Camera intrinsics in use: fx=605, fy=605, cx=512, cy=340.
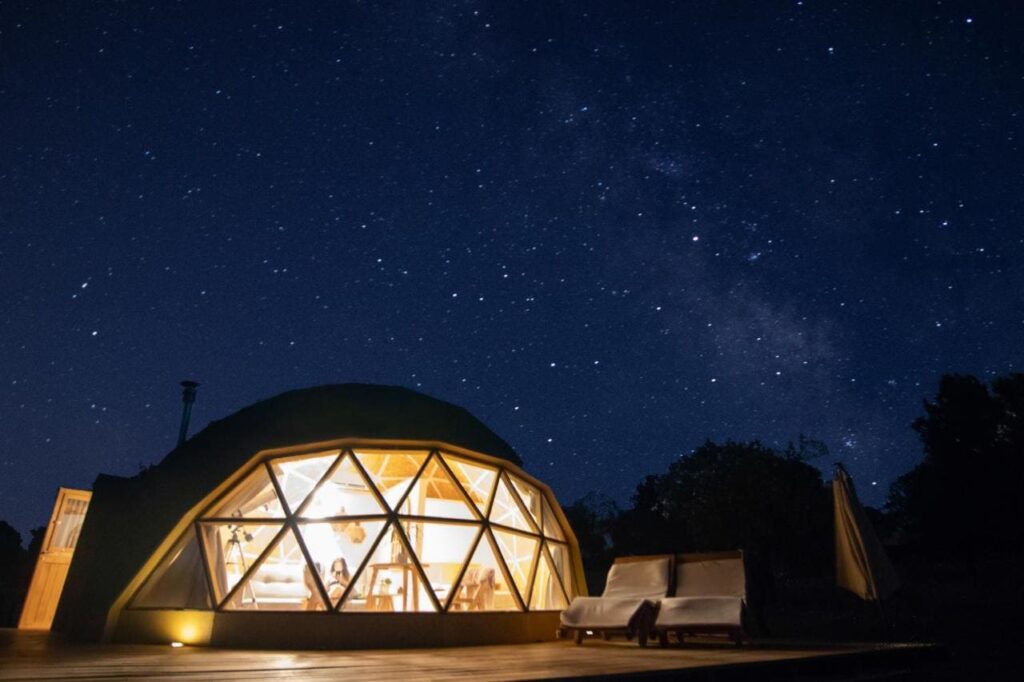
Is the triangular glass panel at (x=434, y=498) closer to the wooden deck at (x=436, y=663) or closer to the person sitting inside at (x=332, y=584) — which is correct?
the person sitting inside at (x=332, y=584)

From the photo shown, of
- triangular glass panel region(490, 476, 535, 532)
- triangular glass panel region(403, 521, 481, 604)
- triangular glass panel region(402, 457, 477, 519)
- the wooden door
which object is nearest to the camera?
triangular glass panel region(403, 521, 481, 604)

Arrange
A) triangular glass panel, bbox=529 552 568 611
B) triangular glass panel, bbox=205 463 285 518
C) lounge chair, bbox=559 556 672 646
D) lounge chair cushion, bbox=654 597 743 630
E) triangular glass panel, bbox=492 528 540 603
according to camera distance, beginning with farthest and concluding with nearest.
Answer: triangular glass panel, bbox=492 528 540 603
triangular glass panel, bbox=529 552 568 611
triangular glass panel, bbox=205 463 285 518
lounge chair, bbox=559 556 672 646
lounge chair cushion, bbox=654 597 743 630

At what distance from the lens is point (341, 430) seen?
8.18 metres

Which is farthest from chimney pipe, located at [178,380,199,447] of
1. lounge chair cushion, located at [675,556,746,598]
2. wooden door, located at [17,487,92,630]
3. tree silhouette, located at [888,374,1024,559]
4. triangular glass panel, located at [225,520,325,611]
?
tree silhouette, located at [888,374,1024,559]

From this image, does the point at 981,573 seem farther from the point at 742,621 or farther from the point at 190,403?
the point at 190,403

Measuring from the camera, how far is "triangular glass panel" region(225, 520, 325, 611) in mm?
7098

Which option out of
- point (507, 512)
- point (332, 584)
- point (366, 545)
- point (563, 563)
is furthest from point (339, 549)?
point (563, 563)

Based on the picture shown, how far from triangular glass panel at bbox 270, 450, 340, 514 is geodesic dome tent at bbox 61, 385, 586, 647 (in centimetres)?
2

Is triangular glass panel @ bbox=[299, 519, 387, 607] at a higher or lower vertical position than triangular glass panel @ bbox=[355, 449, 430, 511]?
lower

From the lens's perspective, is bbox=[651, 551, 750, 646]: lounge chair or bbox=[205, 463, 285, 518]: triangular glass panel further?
bbox=[205, 463, 285, 518]: triangular glass panel

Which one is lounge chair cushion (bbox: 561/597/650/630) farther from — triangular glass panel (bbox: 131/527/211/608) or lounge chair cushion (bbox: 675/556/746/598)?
triangular glass panel (bbox: 131/527/211/608)

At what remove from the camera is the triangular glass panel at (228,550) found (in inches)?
291

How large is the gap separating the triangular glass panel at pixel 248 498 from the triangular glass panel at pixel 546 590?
3.80m

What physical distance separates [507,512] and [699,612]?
13.8 ft
